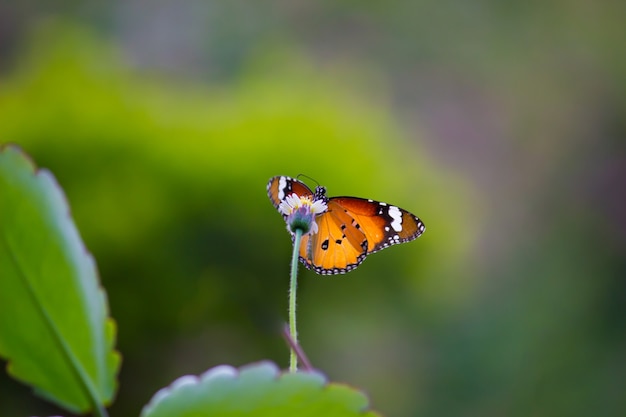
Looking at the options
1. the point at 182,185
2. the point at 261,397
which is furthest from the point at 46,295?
the point at 182,185

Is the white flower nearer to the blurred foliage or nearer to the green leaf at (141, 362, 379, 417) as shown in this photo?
the green leaf at (141, 362, 379, 417)

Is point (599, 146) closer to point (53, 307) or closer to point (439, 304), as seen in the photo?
point (439, 304)

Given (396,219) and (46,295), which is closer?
(46,295)

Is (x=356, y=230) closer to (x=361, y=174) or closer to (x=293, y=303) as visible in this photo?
(x=293, y=303)

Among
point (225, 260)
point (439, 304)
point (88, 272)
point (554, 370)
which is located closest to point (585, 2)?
point (554, 370)

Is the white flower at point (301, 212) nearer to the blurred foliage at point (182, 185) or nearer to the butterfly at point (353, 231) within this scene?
the butterfly at point (353, 231)

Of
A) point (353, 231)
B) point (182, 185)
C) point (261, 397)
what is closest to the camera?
point (261, 397)
